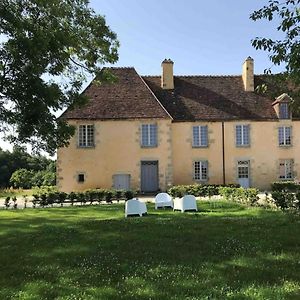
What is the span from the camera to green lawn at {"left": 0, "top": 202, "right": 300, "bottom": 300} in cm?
587

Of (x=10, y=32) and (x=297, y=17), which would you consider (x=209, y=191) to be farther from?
(x=297, y=17)

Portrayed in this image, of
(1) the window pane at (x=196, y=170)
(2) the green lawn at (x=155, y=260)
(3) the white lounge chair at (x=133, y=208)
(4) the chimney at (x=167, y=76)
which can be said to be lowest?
(2) the green lawn at (x=155, y=260)

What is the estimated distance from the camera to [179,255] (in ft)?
26.3

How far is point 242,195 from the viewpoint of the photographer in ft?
62.5

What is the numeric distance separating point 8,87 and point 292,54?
950cm

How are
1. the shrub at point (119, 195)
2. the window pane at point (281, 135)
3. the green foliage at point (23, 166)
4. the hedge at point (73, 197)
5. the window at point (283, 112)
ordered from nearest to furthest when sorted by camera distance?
the hedge at point (73, 197)
the shrub at point (119, 195)
the window at point (283, 112)
the window pane at point (281, 135)
the green foliage at point (23, 166)

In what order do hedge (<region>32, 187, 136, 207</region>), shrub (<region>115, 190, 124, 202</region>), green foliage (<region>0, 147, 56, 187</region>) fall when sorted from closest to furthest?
hedge (<region>32, 187, 136, 207</region>) < shrub (<region>115, 190, 124, 202</region>) < green foliage (<region>0, 147, 56, 187</region>)

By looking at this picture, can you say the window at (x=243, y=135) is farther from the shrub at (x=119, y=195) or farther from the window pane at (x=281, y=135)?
the shrub at (x=119, y=195)

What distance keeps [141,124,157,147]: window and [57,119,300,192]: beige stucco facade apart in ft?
0.96

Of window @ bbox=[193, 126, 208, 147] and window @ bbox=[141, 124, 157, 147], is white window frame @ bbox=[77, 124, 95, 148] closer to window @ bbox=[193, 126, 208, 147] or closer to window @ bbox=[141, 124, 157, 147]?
window @ bbox=[141, 124, 157, 147]

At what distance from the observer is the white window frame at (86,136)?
97.1 ft

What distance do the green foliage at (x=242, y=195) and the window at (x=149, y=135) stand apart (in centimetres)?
915

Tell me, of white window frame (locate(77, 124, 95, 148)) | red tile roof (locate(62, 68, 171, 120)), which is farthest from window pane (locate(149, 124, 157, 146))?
white window frame (locate(77, 124, 95, 148))

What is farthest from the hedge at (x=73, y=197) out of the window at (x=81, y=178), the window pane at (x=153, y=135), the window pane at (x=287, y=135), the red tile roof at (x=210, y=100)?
the window pane at (x=287, y=135)
